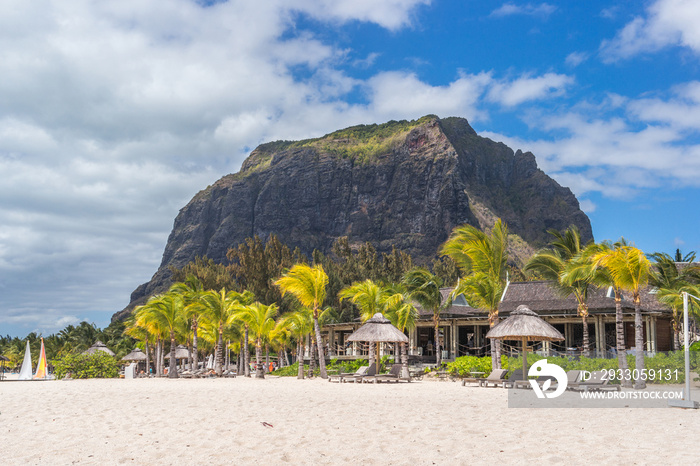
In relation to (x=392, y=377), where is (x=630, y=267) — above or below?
above

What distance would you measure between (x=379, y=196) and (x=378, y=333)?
357 ft

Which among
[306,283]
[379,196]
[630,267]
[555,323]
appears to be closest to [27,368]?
[306,283]

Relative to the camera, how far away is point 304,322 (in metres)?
29.5

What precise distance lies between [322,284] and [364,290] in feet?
9.23

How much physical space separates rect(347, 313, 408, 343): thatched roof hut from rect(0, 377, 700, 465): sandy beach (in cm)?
914

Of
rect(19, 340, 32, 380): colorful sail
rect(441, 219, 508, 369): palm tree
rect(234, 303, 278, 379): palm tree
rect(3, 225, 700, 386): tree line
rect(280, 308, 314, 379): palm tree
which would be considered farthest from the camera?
rect(19, 340, 32, 380): colorful sail

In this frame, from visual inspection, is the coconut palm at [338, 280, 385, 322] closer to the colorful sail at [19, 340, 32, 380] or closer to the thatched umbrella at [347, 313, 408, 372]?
the thatched umbrella at [347, 313, 408, 372]

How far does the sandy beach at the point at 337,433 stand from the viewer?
746 centimetres

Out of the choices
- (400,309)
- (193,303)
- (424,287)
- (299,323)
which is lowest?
(299,323)

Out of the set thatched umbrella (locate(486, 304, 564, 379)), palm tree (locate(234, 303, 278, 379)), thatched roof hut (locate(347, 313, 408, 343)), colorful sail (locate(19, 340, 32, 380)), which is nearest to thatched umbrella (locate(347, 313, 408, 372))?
thatched roof hut (locate(347, 313, 408, 343))

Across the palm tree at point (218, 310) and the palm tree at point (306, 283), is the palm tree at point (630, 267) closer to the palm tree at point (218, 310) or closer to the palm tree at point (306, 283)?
the palm tree at point (306, 283)

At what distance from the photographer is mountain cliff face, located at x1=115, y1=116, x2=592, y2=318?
Answer: 123 m

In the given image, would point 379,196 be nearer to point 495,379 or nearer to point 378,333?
point 378,333

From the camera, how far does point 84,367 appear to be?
31.1m
